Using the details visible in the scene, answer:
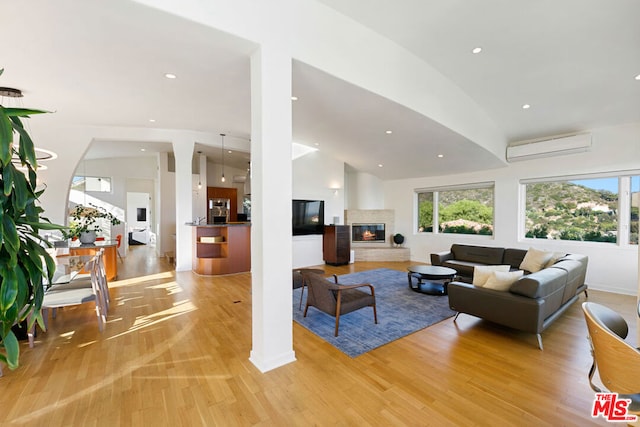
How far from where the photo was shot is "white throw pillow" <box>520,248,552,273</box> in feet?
14.4

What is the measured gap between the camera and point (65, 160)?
5.42m

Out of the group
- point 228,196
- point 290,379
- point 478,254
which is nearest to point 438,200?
point 478,254

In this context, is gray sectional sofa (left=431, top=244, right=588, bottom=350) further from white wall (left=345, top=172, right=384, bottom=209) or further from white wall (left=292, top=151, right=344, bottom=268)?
white wall (left=345, top=172, right=384, bottom=209)

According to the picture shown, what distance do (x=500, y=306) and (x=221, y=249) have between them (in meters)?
5.57

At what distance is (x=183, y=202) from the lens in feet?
21.2

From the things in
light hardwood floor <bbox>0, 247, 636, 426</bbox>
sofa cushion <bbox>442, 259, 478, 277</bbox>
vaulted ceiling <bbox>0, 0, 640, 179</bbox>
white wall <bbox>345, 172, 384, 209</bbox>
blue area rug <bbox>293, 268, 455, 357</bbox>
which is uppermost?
vaulted ceiling <bbox>0, 0, 640, 179</bbox>

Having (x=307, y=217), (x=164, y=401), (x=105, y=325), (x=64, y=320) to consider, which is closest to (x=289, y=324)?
(x=164, y=401)

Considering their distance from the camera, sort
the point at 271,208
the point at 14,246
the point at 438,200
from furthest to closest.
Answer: the point at 438,200, the point at 271,208, the point at 14,246

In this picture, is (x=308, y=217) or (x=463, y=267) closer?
(x=463, y=267)

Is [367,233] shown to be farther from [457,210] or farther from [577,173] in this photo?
[577,173]

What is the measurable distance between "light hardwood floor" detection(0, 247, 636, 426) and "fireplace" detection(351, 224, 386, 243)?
4.92 metres

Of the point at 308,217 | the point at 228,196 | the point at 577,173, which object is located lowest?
the point at 308,217

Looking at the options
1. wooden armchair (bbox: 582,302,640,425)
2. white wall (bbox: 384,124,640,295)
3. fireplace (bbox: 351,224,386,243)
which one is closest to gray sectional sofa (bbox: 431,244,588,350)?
wooden armchair (bbox: 582,302,640,425)

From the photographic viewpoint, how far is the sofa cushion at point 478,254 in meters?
5.35
